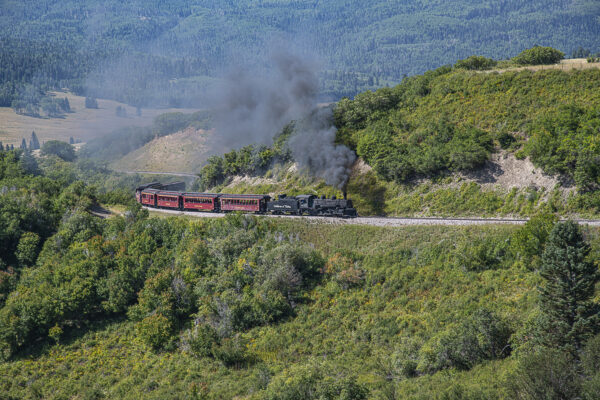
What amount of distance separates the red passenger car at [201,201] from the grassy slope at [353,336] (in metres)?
19.8

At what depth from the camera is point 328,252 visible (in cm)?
4909

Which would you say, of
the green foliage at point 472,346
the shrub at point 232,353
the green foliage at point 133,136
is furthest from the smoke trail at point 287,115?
the green foliage at point 133,136

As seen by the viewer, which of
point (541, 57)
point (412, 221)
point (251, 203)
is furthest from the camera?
point (541, 57)

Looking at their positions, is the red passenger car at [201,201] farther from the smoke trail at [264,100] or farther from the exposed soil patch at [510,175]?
the exposed soil patch at [510,175]

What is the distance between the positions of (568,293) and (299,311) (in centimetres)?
2172

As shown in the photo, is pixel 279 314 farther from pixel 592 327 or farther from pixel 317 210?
pixel 592 327

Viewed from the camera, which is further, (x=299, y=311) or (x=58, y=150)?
(x=58, y=150)

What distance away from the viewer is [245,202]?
60.3 m

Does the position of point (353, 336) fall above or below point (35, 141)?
below

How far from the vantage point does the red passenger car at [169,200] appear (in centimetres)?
6862

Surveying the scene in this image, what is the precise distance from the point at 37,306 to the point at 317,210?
2872cm

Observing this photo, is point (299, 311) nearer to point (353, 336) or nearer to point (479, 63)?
point (353, 336)

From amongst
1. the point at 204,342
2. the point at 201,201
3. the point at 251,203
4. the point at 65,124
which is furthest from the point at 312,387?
the point at 65,124

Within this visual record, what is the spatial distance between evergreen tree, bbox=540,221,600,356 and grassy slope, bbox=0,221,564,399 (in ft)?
12.6
